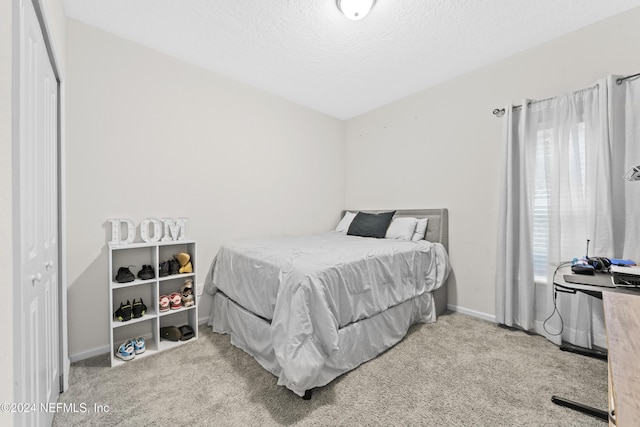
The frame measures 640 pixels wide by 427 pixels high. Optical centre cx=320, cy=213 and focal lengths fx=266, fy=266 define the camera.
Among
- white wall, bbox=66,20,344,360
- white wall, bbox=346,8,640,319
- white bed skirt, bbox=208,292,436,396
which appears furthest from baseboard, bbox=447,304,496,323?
white wall, bbox=66,20,344,360

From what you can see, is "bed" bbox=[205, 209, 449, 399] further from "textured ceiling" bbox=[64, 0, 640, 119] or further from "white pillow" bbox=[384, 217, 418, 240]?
"textured ceiling" bbox=[64, 0, 640, 119]

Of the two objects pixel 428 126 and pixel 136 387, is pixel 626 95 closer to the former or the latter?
pixel 428 126

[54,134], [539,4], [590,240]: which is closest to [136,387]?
[54,134]

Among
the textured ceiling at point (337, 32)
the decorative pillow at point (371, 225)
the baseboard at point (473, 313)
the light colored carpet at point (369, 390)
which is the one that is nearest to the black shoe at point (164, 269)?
the light colored carpet at point (369, 390)

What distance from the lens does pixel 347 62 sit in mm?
2553

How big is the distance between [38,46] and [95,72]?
3.67 ft

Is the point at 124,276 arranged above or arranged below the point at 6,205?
below

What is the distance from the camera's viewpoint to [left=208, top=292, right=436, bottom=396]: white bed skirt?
1.73m

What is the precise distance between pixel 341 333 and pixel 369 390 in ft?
1.15

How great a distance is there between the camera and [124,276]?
2.01 m

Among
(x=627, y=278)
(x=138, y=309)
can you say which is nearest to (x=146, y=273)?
(x=138, y=309)

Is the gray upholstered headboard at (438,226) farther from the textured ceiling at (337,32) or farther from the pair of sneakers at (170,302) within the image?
the pair of sneakers at (170,302)

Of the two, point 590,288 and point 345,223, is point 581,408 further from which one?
point 345,223

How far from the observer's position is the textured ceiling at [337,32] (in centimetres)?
187
